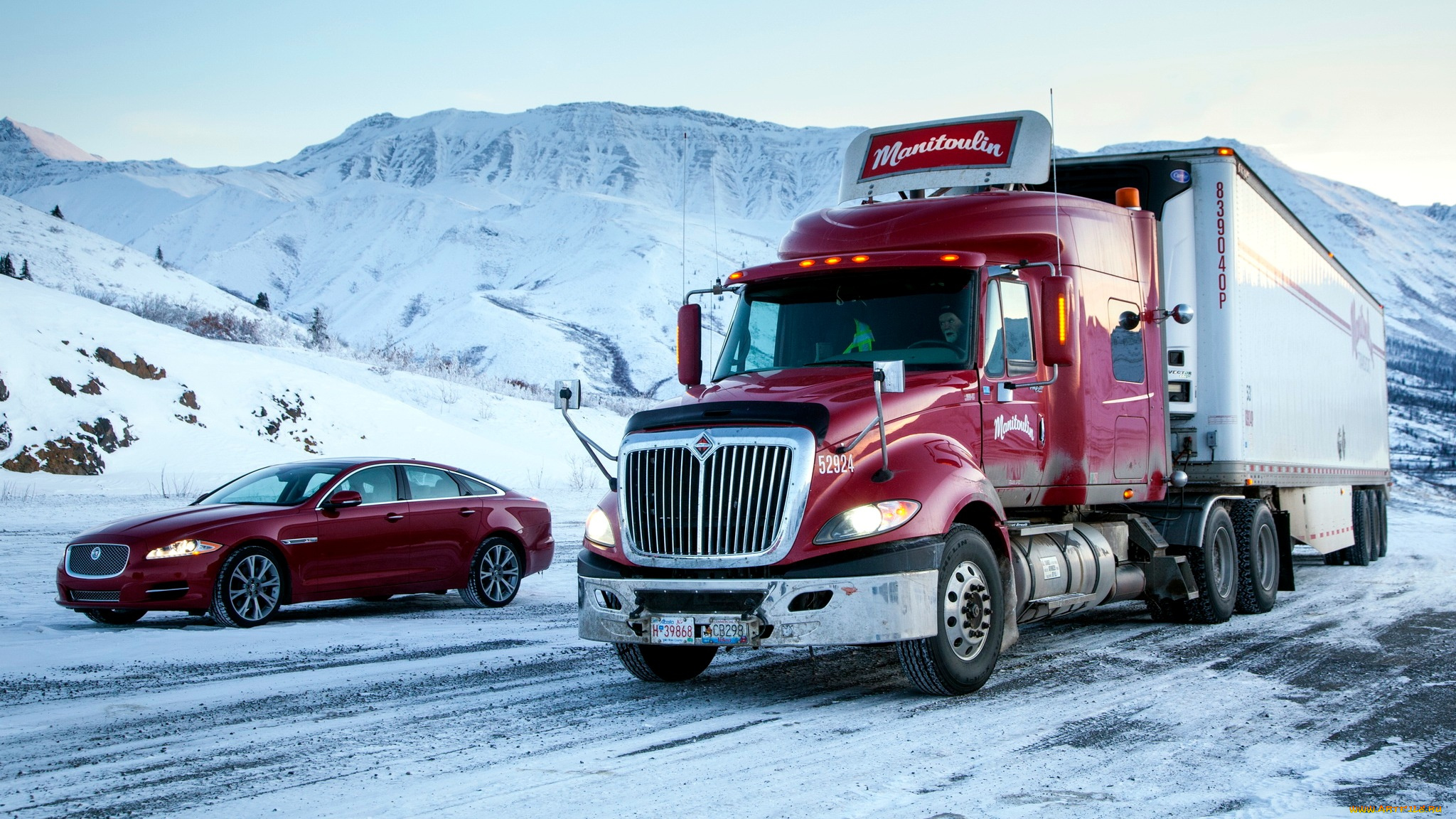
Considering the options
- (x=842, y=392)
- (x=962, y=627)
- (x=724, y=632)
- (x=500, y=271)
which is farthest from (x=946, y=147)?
(x=500, y=271)

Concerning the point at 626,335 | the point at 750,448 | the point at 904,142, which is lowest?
the point at 750,448

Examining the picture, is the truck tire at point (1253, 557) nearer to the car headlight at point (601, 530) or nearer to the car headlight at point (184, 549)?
the car headlight at point (601, 530)

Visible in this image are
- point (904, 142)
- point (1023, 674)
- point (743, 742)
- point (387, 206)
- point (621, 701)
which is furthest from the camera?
point (387, 206)

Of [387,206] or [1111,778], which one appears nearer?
[1111,778]

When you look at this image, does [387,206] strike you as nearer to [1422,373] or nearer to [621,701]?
[1422,373]

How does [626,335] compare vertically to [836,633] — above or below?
above

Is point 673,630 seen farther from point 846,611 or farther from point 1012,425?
point 1012,425

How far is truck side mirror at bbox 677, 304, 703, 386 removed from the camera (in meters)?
9.75

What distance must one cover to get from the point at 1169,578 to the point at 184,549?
8.52 m

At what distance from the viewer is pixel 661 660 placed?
29.0ft

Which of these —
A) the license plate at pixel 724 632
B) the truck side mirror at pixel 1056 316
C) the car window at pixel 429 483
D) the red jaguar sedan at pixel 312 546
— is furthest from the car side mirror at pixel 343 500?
the truck side mirror at pixel 1056 316

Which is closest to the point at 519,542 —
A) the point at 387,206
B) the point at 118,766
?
the point at 118,766

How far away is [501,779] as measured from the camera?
5973mm

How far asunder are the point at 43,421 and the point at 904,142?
21.2 meters
